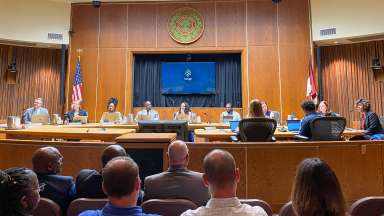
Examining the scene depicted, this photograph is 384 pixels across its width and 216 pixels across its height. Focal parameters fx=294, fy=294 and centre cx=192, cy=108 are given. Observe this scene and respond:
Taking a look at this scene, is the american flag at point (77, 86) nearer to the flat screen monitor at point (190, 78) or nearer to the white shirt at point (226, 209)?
the flat screen monitor at point (190, 78)

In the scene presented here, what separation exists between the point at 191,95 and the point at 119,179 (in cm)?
836

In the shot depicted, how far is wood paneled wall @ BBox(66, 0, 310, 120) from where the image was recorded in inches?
355

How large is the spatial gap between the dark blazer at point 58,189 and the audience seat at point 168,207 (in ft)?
2.16

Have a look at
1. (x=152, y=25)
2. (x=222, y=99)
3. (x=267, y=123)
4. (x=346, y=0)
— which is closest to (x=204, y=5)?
(x=152, y=25)

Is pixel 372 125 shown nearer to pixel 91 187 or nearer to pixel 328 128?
pixel 328 128

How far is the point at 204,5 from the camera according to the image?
926cm

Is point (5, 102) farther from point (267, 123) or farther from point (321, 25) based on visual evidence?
point (321, 25)

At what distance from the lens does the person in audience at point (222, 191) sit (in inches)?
50.0

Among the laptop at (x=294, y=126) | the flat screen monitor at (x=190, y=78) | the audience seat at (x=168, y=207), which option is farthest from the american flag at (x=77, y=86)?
the audience seat at (x=168, y=207)

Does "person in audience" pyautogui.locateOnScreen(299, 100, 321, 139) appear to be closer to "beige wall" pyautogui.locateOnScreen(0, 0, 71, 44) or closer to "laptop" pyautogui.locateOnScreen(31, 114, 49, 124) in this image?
"laptop" pyautogui.locateOnScreen(31, 114, 49, 124)

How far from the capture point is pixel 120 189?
1230mm

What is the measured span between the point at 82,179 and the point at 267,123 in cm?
255

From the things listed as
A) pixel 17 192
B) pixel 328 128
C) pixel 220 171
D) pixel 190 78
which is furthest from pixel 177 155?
pixel 190 78

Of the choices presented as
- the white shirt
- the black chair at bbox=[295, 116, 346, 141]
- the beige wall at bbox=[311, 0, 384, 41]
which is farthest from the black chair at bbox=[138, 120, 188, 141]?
the beige wall at bbox=[311, 0, 384, 41]
